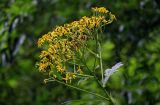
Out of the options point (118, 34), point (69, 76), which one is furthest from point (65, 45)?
point (118, 34)

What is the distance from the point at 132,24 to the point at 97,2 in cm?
53

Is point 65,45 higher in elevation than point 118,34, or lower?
lower

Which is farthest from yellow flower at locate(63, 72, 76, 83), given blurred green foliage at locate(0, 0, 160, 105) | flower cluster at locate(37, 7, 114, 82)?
blurred green foliage at locate(0, 0, 160, 105)

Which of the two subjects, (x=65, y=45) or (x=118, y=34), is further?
(x=118, y=34)

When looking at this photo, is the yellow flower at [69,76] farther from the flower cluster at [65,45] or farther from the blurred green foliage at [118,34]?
the blurred green foliage at [118,34]

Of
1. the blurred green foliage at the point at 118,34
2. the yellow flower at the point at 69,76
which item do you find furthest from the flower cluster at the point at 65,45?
the blurred green foliage at the point at 118,34

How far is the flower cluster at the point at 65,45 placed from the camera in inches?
71.7

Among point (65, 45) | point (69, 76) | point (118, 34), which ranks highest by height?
point (118, 34)

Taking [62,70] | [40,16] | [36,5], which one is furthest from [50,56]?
[40,16]

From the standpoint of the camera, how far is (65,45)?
6.01ft

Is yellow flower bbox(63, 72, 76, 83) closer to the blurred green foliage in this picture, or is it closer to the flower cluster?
the flower cluster

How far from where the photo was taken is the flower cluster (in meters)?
1.82

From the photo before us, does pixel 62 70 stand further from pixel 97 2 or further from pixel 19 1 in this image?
pixel 19 1

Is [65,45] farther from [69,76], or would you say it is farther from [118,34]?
[118,34]
